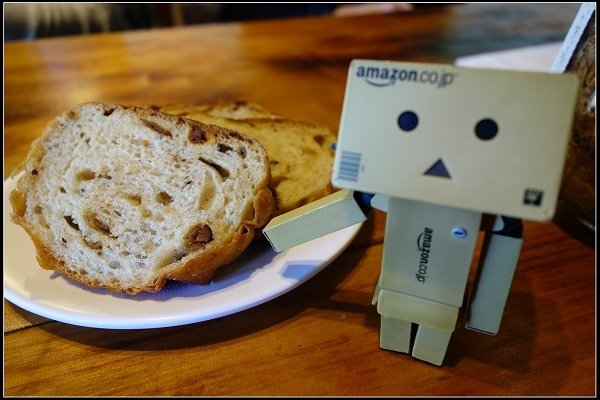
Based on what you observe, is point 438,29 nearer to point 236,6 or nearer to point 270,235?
point 236,6

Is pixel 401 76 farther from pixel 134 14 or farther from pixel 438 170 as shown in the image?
pixel 134 14

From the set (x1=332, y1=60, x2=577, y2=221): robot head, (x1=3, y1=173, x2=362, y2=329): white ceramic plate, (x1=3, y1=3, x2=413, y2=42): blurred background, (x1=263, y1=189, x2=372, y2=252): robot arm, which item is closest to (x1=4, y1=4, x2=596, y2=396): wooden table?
(x1=3, y1=173, x2=362, y2=329): white ceramic plate

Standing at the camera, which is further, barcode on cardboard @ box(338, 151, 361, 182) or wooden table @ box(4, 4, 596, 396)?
wooden table @ box(4, 4, 596, 396)

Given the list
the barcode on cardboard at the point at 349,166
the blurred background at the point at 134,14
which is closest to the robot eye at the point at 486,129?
the barcode on cardboard at the point at 349,166

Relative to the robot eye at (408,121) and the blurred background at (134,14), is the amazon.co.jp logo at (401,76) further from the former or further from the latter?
the blurred background at (134,14)

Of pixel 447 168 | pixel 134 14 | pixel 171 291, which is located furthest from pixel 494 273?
pixel 134 14

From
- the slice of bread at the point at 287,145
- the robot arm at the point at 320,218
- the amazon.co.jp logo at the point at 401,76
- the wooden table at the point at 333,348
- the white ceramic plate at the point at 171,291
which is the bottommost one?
the wooden table at the point at 333,348

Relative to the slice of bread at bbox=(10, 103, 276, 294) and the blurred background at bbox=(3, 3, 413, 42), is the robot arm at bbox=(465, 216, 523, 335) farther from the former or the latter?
the blurred background at bbox=(3, 3, 413, 42)
